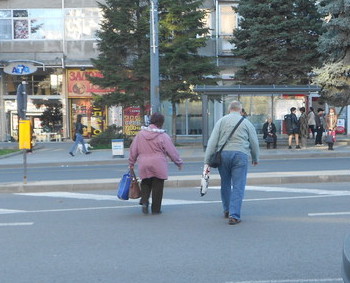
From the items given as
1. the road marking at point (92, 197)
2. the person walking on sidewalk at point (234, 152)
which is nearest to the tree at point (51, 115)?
the road marking at point (92, 197)

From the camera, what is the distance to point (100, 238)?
6883mm

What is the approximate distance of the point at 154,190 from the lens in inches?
325

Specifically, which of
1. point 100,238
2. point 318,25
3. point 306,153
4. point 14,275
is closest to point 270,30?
A: point 318,25

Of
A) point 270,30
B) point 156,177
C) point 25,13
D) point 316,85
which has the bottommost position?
point 156,177

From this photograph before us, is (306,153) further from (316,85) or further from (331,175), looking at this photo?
(331,175)

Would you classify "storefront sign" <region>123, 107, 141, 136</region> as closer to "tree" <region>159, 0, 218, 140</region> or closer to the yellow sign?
"tree" <region>159, 0, 218, 140</region>

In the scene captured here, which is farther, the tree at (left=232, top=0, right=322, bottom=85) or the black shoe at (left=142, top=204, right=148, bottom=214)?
the tree at (left=232, top=0, right=322, bottom=85)

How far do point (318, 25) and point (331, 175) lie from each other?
15.4 metres

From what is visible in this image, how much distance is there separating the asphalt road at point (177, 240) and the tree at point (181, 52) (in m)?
14.5

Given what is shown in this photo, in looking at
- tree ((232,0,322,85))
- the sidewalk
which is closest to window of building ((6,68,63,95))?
the sidewalk

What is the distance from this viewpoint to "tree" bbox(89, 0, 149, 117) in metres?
24.5

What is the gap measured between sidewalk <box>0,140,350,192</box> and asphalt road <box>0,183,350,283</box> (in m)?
1.24

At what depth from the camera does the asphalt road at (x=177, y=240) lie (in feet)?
17.4

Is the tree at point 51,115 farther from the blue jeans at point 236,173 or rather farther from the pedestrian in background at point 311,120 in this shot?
the blue jeans at point 236,173
